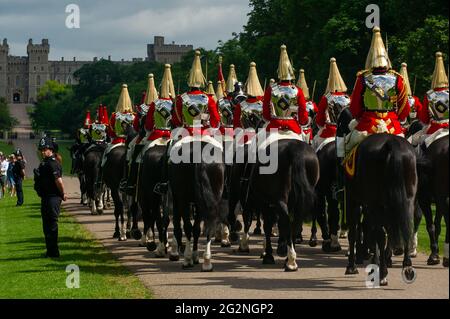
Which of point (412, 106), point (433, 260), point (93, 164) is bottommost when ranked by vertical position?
point (433, 260)

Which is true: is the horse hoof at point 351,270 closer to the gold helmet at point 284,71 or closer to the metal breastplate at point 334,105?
the gold helmet at point 284,71

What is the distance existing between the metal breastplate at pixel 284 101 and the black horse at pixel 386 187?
2.97m

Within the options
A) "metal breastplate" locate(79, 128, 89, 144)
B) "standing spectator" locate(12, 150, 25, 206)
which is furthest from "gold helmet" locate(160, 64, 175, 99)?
"standing spectator" locate(12, 150, 25, 206)

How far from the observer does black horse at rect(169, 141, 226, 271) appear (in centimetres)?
1440

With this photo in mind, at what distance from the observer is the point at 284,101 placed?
50.0ft

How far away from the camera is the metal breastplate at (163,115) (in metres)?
17.7

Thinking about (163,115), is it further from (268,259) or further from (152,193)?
(268,259)

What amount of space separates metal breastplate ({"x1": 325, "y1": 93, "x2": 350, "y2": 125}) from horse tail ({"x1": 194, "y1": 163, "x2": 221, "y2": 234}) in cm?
410

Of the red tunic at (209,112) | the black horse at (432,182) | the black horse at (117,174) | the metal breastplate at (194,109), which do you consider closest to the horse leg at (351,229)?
the black horse at (432,182)

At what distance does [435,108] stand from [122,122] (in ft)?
31.3

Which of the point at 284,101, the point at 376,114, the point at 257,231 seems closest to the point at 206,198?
the point at 284,101

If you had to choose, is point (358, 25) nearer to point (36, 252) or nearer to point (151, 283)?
point (36, 252)

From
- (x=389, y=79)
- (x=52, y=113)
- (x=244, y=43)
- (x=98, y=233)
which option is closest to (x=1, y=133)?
(x=52, y=113)

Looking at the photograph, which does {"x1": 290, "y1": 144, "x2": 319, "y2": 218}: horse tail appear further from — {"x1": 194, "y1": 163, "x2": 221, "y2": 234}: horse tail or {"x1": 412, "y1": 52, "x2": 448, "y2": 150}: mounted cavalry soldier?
{"x1": 412, "y1": 52, "x2": 448, "y2": 150}: mounted cavalry soldier
